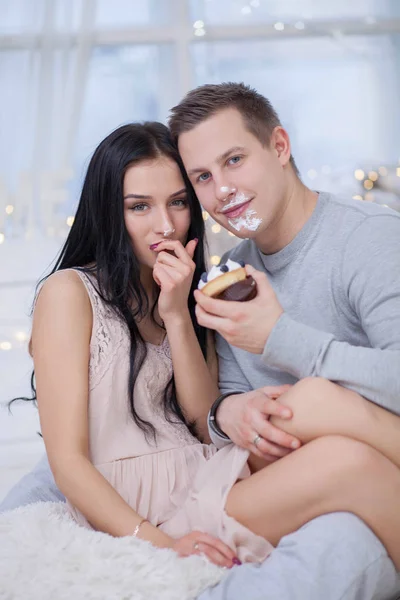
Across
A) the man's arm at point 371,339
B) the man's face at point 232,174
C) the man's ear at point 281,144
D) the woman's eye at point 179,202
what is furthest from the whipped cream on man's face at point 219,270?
the man's ear at point 281,144

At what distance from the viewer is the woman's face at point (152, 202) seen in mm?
2066

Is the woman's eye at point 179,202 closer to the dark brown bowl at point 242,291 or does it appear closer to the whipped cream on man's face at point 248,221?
the whipped cream on man's face at point 248,221

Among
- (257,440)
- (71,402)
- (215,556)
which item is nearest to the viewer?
(215,556)

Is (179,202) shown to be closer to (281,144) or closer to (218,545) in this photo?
(281,144)

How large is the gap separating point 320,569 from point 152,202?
1.05 m

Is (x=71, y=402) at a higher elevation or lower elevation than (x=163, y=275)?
lower

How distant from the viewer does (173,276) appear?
203 cm

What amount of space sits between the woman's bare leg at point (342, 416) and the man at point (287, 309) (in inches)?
1.3

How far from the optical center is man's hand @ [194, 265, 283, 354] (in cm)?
173

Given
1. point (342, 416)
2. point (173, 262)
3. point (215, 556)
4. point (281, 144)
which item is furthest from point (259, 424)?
point (281, 144)

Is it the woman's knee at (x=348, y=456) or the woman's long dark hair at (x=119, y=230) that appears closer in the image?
the woman's knee at (x=348, y=456)

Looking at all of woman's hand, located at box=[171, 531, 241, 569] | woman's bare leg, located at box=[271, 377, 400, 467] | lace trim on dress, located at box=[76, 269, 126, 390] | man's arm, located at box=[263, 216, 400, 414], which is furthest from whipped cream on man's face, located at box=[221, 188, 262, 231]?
woman's hand, located at box=[171, 531, 241, 569]

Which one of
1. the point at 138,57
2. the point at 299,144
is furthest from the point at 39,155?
the point at 299,144

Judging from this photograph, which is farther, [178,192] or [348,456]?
[178,192]
